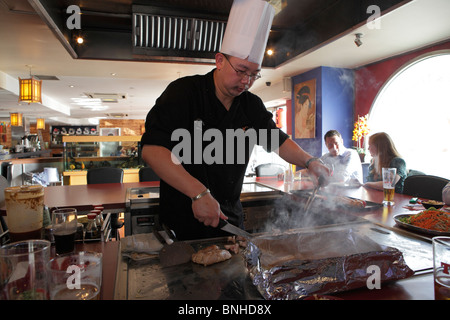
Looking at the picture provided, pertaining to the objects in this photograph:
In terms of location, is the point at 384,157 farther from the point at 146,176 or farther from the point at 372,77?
the point at 146,176

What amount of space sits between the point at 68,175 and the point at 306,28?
15.4 feet

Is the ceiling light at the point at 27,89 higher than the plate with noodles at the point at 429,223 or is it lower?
higher

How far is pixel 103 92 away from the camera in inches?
369

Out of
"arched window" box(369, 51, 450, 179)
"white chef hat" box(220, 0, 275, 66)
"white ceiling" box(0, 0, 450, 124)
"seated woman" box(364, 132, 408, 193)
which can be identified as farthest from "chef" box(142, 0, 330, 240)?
"arched window" box(369, 51, 450, 179)

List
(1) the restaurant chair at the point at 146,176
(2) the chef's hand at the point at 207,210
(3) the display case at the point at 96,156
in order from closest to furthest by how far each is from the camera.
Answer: (2) the chef's hand at the point at 207,210 < (1) the restaurant chair at the point at 146,176 < (3) the display case at the point at 96,156

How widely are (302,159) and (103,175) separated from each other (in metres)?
2.93

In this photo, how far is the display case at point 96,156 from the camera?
5.43 m

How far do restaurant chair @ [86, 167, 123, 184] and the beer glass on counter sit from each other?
8.93 ft

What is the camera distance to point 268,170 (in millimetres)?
4844

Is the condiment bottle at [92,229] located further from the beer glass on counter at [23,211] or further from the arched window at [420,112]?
the arched window at [420,112]

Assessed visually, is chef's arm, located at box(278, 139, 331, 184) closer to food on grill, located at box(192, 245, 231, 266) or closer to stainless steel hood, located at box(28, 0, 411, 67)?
food on grill, located at box(192, 245, 231, 266)

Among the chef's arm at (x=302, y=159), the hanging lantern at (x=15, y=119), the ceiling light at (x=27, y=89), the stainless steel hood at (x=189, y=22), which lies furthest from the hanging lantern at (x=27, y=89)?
the hanging lantern at (x=15, y=119)
